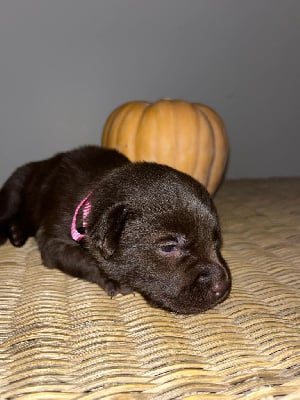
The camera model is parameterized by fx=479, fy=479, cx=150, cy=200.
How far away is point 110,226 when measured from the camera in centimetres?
154

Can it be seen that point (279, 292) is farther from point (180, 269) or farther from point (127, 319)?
point (127, 319)

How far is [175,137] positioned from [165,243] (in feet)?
4.77

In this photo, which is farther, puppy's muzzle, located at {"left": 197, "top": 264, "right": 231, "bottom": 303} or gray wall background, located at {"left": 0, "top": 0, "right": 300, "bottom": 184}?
gray wall background, located at {"left": 0, "top": 0, "right": 300, "bottom": 184}

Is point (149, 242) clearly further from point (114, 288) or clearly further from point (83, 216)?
point (83, 216)

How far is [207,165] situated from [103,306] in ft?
5.46

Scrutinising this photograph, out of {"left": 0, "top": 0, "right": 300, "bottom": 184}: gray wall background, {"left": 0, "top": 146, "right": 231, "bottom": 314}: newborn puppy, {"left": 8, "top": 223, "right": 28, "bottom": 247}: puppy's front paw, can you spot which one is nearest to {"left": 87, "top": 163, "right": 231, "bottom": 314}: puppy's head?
{"left": 0, "top": 146, "right": 231, "bottom": 314}: newborn puppy

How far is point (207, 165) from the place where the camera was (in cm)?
294

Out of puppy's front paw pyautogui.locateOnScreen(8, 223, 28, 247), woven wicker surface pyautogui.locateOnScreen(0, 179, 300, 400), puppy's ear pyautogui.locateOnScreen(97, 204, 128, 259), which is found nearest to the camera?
woven wicker surface pyautogui.locateOnScreen(0, 179, 300, 400)

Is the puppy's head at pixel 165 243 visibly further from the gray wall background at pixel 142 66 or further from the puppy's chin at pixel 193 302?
the gray wall background at pixel 142 66

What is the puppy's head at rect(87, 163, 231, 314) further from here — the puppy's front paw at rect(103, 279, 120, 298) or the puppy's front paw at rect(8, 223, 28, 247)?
the puppy's front paw at rect(8, 223, 28, 247)

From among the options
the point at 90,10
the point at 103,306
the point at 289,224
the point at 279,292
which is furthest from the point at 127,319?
the point at 90,10

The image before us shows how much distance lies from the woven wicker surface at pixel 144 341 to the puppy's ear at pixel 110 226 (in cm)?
Answer: 17

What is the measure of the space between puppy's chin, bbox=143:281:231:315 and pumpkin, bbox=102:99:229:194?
4.89 feet

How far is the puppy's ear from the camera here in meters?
1.54
